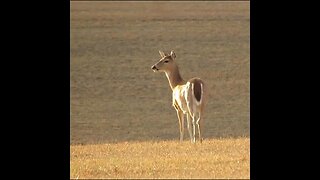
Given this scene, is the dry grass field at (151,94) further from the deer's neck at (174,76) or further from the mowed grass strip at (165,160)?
the deer's neck at (174,76)

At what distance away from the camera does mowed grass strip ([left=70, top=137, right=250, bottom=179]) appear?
39.0 feet

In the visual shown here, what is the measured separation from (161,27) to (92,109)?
966 inches

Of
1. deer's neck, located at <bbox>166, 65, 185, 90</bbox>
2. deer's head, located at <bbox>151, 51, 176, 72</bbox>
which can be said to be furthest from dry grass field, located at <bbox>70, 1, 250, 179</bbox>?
deer's head, located at <bbox>151, 51, 176, 72</bbox>

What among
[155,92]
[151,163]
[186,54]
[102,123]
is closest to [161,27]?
[186,54]

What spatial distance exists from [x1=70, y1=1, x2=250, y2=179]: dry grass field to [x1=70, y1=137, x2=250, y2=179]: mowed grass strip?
0.01 meters

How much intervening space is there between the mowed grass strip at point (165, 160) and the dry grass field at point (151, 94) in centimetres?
1

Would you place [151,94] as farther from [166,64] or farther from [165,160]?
[165,160]

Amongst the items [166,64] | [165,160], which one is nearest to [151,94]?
[166,64]

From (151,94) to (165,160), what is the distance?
58.0 feet

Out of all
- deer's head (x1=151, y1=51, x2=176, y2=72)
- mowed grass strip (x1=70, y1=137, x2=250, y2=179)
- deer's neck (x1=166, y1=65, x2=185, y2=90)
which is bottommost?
mowed grass strip (x1=70, y1=137, x2=250, y2=179)

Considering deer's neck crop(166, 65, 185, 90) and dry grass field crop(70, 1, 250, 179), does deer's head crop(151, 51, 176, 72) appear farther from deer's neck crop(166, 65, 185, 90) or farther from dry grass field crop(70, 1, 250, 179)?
dry grass field crop(70, 1, 250, 179)

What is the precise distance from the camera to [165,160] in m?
13.0
